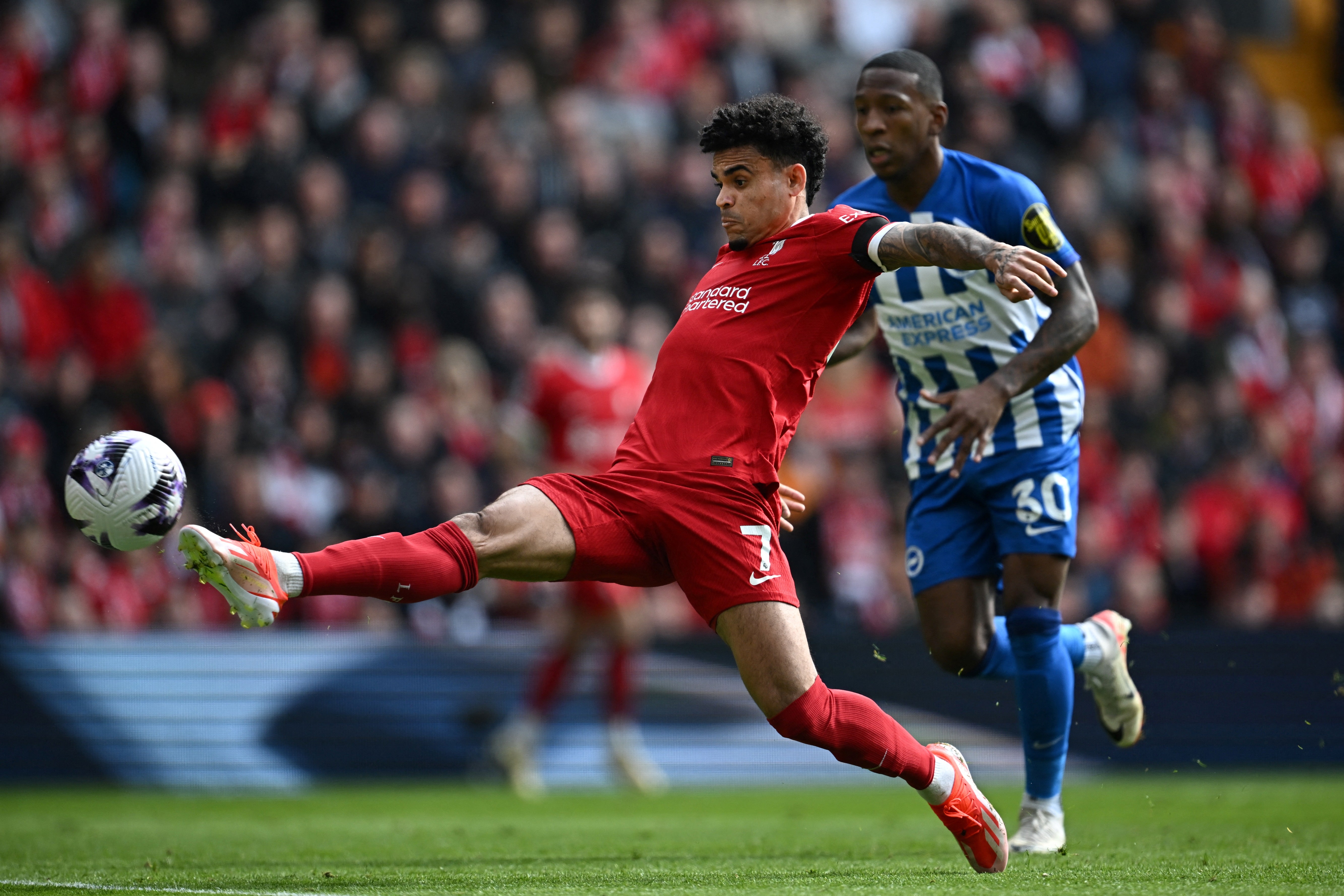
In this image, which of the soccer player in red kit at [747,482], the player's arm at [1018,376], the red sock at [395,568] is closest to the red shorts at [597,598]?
the player's arm at [1018,376]

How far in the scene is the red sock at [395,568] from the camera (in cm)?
446

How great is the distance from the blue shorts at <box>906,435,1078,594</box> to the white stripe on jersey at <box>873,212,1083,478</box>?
7 cm

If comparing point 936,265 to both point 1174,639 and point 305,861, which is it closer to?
point 305,861

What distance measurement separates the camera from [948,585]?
6.07 meters

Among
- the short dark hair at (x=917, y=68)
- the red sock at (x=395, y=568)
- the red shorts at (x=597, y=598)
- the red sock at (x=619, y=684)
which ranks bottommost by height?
the red sock at (x=619, y=684)

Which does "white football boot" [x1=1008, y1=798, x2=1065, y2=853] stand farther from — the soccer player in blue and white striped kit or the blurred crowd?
the blurred crowd

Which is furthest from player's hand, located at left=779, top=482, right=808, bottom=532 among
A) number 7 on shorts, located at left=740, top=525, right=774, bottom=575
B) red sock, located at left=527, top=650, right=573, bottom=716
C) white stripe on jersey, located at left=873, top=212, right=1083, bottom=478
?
red sock, located at left=527, top=650, right=573, bottom=716

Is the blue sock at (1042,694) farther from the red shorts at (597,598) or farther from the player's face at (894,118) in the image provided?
the red shorts at (597,598)

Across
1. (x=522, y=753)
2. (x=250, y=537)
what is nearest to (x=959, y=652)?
(x=250, y=537)

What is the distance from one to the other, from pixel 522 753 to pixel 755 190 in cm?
576

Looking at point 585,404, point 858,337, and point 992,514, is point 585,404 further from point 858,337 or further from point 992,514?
point 992,514

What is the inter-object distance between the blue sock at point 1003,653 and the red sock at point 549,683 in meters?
4.26

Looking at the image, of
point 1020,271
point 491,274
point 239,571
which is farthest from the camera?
point 491,274

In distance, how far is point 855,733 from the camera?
15.9 ft
